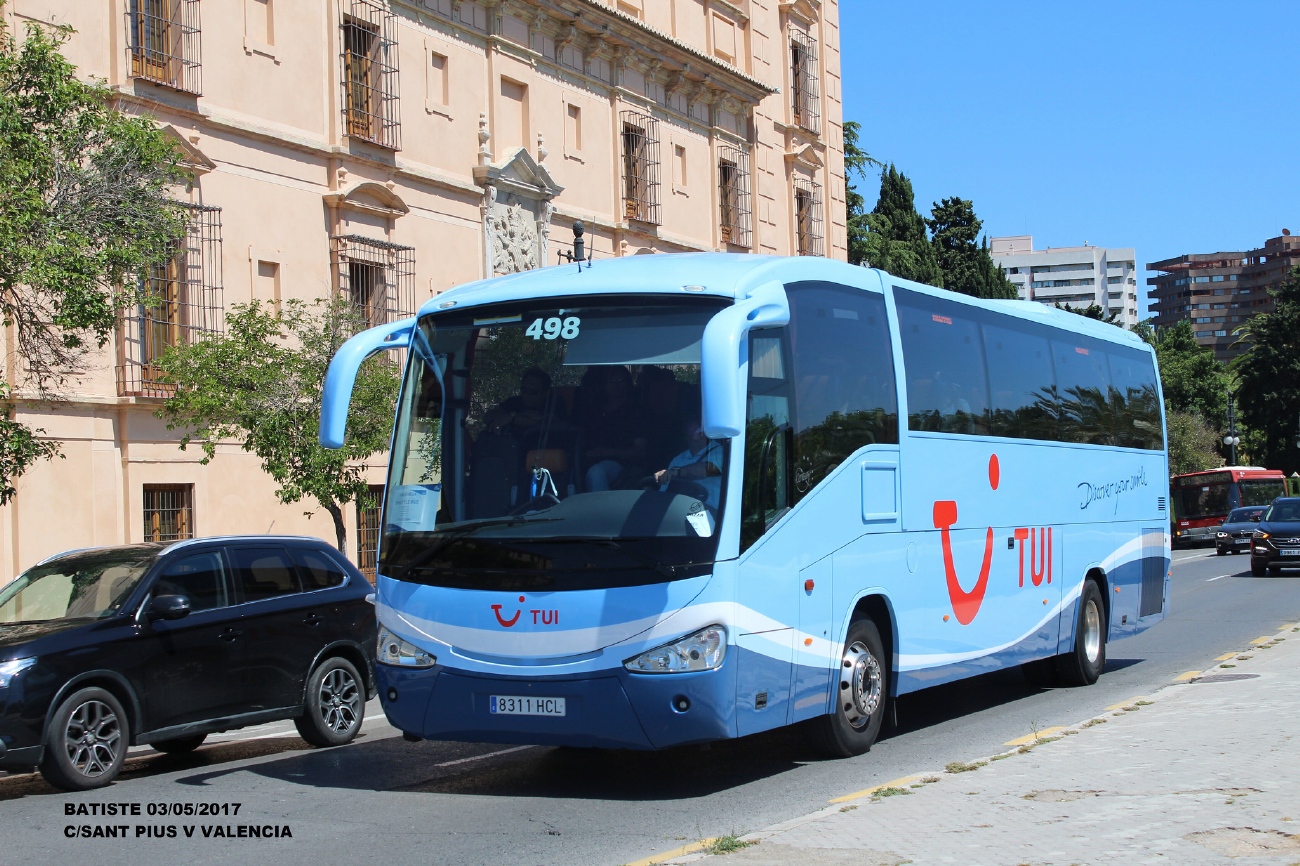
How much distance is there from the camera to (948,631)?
11984mm

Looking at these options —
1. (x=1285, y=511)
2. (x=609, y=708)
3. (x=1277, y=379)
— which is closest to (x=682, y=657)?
(x=609, y=708)

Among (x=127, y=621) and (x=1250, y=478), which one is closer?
(x=127, y=621)

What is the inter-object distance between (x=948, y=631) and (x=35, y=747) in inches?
262

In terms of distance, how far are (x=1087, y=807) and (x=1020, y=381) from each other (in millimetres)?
6620

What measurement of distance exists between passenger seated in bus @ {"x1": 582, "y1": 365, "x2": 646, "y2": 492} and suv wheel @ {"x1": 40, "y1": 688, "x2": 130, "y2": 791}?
391cm

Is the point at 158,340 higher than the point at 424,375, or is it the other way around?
the point at 158,340

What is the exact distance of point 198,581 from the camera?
11602 mm

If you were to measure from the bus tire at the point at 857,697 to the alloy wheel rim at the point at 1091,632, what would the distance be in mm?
4873

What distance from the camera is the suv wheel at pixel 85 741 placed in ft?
32.9

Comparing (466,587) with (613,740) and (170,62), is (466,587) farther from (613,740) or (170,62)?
(170,62)

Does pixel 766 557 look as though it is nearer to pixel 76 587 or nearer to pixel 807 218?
pixel 76 587

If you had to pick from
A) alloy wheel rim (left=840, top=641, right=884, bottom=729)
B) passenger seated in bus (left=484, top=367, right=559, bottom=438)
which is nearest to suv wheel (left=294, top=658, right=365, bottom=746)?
passenger seated in bus (left=484, top=367, right=559, bottom=438)

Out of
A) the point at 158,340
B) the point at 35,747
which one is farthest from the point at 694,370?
the point at 158,340

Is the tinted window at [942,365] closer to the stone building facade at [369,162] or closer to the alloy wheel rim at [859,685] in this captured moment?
the alloy wheel rim at [859,685]
